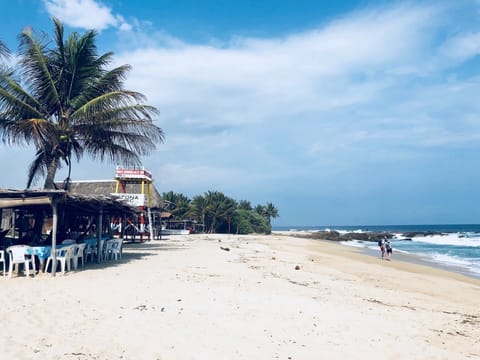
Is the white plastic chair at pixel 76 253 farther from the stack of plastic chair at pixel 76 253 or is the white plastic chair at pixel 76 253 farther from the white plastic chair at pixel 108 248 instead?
the white plastic chair at pixel 108 248

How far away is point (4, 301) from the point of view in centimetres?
686

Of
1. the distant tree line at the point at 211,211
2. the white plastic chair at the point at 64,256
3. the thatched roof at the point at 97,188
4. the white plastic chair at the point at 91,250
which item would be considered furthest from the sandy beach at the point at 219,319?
the distant tree line at the point at 211,211

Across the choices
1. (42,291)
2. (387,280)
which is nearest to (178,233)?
(387,280)

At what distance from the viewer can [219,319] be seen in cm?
614

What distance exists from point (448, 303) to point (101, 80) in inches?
535

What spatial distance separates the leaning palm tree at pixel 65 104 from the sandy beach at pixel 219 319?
5862 mm

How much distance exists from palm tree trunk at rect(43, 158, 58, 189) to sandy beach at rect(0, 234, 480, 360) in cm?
479

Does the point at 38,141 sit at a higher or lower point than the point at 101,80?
lower

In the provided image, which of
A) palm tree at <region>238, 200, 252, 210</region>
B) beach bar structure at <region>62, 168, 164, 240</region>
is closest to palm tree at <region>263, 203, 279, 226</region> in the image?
palm tree at <region>238, 200, 252, 210</region>

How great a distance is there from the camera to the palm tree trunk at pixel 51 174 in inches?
545

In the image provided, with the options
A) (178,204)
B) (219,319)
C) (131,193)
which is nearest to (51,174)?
(219,319)

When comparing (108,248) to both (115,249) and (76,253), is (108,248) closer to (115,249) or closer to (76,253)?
(115,249)

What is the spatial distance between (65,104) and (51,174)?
2600 mm

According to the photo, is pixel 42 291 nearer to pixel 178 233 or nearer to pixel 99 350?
pixel 99 350
